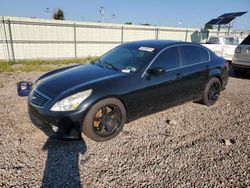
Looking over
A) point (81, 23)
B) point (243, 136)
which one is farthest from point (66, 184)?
point (81, 23)

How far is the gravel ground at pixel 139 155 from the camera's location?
8.20 ft

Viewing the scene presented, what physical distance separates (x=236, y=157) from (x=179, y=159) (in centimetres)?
88

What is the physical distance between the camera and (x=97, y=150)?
10.2ft

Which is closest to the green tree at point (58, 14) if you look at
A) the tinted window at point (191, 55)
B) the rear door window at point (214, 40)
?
the rear door window at point (214, 40)

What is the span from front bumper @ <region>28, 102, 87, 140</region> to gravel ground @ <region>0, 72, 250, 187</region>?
0.83 feet

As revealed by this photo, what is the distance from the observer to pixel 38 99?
3227 millimetres

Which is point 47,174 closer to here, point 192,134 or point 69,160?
point 69,160

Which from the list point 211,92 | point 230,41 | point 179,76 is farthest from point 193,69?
point 230,41

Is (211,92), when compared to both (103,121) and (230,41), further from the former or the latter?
(230,41)

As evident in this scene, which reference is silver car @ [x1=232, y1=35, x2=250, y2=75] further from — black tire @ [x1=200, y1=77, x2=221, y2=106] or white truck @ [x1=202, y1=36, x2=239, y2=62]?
white truck @ [x1=202, y1=36, x2=239, y2=62]

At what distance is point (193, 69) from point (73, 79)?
2.58 m

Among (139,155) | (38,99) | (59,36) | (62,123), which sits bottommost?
(139,155)

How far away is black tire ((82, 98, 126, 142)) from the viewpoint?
123 inches

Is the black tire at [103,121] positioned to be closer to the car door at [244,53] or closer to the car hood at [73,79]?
the car hood at [73,79]
